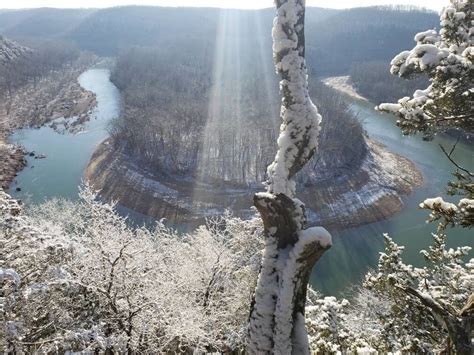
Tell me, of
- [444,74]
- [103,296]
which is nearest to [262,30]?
[103,296]

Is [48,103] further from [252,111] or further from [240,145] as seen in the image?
[240,145]

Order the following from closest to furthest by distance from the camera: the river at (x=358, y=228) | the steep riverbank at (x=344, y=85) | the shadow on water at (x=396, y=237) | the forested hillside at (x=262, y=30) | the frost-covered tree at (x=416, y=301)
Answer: the frost-covered tree at (x=416, y=301), the shadow on water at (x=396, y=237), the river at (x=358, y=228), the steep riverbank at (x=344, y=85), the forested hillside at (x=262, y=30)

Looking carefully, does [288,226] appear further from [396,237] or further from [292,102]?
[396,237]

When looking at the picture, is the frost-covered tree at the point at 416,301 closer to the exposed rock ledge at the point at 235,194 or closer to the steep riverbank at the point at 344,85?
the exposed rock ledge at the point at 235,194

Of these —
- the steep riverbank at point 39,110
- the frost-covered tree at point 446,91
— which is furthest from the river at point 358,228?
the frost-covered tree at point 446,91

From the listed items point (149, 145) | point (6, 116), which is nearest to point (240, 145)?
point (149, 145)

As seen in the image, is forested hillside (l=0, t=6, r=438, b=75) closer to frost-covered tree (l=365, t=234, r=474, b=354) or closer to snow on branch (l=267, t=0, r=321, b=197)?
frost-covered tree (l=365, t=234, r=474, b=354)
